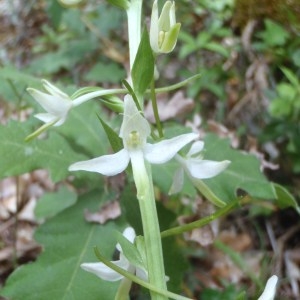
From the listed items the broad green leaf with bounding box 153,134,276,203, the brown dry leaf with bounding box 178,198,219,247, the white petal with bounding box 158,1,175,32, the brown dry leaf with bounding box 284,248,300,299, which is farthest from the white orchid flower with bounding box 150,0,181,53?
the brown dry leaf with bounding box 284,248,300,299

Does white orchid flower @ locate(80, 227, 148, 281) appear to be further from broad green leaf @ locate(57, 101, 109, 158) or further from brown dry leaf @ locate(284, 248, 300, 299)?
brown dry leaf @ locate(284, 248, 300, 299)

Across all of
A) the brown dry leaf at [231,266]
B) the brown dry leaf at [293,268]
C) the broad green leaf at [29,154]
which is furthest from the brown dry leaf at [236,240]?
the broad green leaf at [29,154]

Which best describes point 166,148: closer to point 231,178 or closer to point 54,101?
point 54,101

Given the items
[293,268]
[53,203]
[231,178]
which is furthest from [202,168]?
[293,268]

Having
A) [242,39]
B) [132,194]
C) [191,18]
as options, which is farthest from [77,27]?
[132,194]

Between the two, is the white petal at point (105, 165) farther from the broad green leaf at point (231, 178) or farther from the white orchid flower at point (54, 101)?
the broad green leaf at point (231, 178)

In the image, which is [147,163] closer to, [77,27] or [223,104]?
[223,104]
